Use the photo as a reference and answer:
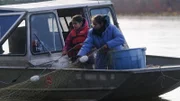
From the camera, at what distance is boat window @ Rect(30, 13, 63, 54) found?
11.6 m

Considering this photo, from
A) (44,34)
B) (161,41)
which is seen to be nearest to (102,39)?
(44,34)

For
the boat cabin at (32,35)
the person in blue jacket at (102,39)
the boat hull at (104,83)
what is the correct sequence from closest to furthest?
the boat hull at (104,83) → the person in blue jacket at (102,39) → the boat cabin at (32,35)

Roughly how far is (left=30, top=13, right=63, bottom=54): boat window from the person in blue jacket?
116cm

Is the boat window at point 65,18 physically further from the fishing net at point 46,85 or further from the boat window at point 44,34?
the fishing net at point 46,85

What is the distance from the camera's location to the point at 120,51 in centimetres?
1043

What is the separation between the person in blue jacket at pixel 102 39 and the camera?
34.0ft

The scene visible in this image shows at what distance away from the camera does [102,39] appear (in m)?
10.7

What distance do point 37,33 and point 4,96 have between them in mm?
1506

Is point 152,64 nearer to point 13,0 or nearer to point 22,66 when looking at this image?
point 22,66

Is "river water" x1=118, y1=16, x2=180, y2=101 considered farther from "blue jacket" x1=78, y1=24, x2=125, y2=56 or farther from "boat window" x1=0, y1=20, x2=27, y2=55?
"boat window" x1=0, y1=20, x2=27, y2=55

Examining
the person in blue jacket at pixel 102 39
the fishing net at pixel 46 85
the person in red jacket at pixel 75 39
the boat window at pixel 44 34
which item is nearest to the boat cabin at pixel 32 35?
the boat window at pixel 44 34

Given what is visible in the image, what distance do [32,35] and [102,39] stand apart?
1644 mm

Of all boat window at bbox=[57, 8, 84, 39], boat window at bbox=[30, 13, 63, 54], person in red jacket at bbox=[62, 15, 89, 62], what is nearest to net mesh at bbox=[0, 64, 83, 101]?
person in red jacket at bbox=[62, 15, 89, 62]

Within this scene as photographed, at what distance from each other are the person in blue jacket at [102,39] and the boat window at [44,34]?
1.16 m
